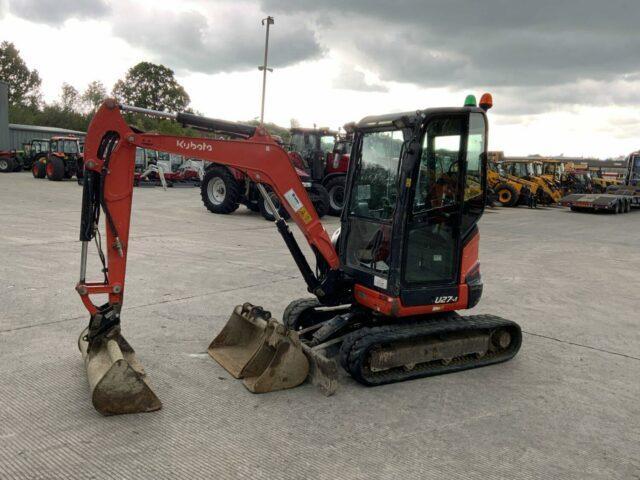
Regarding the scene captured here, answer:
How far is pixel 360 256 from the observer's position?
5.38 m

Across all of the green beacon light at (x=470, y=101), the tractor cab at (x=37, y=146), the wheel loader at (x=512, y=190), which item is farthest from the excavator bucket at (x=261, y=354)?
the tractor cab at (x=37, y=146)

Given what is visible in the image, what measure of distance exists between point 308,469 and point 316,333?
1979 millimetres

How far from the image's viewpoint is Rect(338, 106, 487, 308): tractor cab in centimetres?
481

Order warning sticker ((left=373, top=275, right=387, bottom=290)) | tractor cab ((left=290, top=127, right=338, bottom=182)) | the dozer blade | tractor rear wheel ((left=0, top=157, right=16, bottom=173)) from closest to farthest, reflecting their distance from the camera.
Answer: the dozer blade
warning sticker ((left=373, top=275, right=387, bottom=290))
tractor cab ((left=290, top=127, right=338, bottom=182))
tractor rear wheel ((left=0, top=157, right=16, bottom=173))

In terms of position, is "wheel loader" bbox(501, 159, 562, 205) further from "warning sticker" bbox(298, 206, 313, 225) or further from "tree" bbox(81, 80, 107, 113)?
"tree" bbox(81, 80, 107, 113)

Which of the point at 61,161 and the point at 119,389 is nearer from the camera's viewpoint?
the point at 119,389

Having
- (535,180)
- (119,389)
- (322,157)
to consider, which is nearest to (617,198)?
(535,180)

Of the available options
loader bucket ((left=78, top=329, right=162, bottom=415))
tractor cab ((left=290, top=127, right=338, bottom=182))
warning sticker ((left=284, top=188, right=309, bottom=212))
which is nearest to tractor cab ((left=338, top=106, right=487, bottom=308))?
warning sticker ((left=284, top=188, right=309, bottom=212))

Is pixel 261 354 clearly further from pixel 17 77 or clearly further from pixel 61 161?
pixel 17 77

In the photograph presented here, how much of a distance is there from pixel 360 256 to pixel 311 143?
1299 centimetres

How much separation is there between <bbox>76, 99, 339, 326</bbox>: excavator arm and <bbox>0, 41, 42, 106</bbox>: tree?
261 ft

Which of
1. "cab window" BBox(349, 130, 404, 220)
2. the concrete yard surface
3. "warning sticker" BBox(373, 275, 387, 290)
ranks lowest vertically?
the concrete yard surface

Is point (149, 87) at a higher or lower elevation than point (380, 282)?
higher

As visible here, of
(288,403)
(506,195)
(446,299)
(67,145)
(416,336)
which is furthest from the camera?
(67,145)
